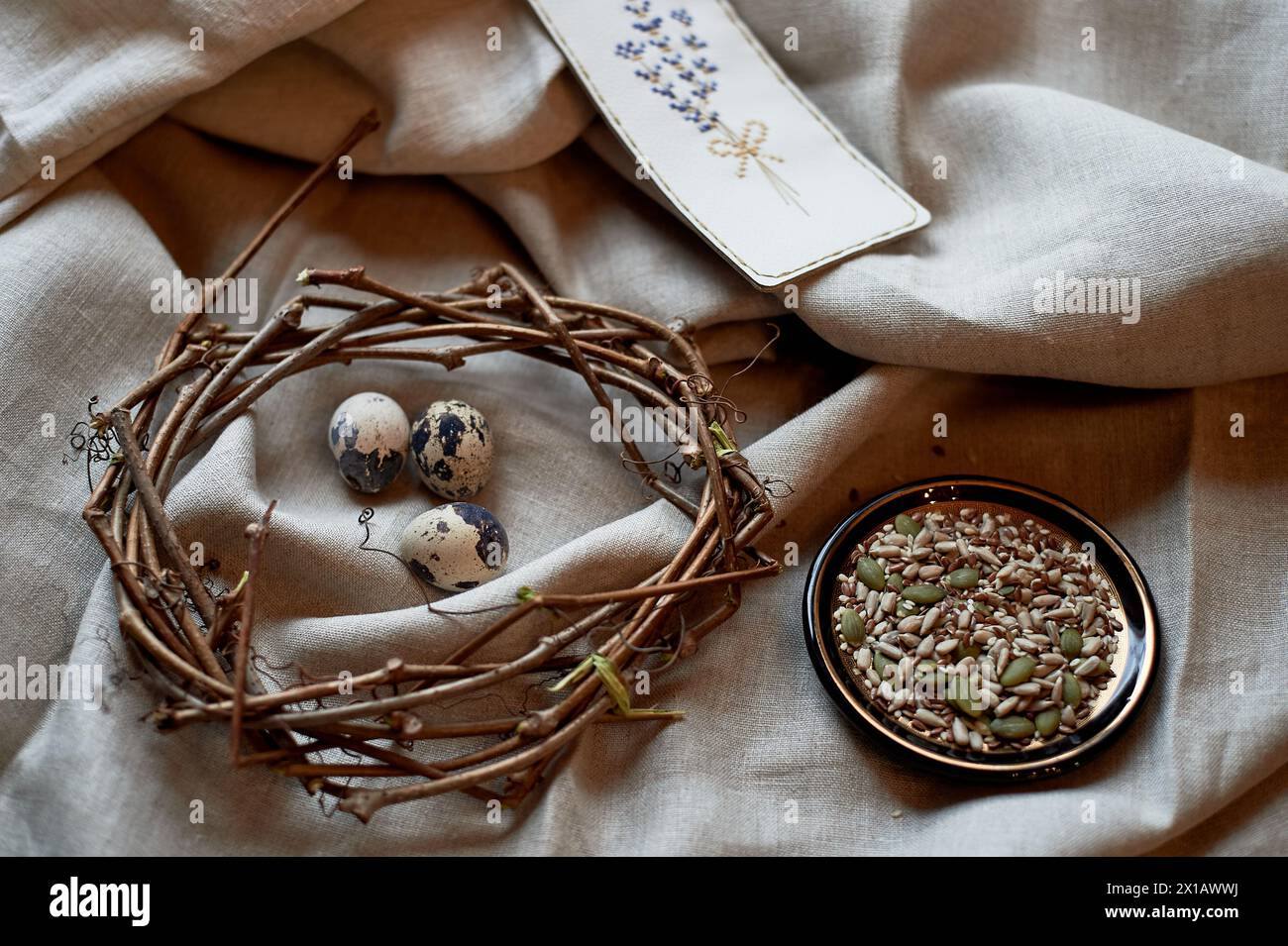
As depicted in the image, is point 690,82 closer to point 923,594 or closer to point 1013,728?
point 923,594

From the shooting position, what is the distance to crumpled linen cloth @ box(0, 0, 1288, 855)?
0.97 m

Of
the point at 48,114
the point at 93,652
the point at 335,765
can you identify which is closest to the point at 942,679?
the point at 335,765

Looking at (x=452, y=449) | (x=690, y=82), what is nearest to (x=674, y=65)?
(x=690, y=82)

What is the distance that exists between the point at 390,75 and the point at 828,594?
A: 0.78 m

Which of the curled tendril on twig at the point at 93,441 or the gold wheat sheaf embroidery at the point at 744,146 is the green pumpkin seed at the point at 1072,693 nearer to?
the gold wheat sheaf embroidery at the point at 744,146

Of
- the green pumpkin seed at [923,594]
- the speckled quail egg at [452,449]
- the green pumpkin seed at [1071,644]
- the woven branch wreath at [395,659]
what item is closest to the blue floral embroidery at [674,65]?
the woven branch wreath at [395,659]

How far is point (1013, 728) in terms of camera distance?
3.27ft

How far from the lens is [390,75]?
4.14 feet

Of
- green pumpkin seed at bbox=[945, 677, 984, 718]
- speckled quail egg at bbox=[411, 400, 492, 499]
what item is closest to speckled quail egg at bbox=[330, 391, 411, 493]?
speckled quail egg at bbox=[411, 400, 492, 499]

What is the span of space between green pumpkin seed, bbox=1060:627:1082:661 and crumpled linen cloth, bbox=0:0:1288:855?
0.09 metres

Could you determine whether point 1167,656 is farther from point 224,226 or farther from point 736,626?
point 224,226

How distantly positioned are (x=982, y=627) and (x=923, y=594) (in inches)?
2.5

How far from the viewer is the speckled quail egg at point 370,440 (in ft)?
3.58

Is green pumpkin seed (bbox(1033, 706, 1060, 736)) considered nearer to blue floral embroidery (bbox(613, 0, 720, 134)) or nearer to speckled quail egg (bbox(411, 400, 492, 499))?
speckled quail egg (bbox(411, 400, 492, 499))
